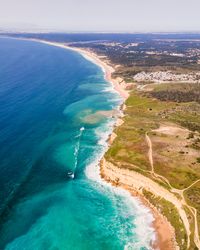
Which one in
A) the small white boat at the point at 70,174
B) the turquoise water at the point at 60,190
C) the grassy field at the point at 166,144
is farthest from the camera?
the small white boat at the point at 70,174

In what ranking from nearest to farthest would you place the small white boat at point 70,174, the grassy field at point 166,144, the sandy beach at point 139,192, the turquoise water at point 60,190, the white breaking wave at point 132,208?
1. the sandy beach at point 139,192
2. the white breaking wave at point 132,208
3. the turquoise water at point 60,190
4. the grassy field at point 166,144
5. the small white boat at point 70,174

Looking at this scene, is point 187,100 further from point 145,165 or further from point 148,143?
point 145,165

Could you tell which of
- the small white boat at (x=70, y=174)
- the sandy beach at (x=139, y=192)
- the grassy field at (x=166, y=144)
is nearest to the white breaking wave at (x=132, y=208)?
the sandy beach at (x=139, y=192)

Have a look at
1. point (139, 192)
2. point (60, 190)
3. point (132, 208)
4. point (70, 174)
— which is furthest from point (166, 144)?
point (60, 190)

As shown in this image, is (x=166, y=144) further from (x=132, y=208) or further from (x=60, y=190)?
(x=60, y=190)

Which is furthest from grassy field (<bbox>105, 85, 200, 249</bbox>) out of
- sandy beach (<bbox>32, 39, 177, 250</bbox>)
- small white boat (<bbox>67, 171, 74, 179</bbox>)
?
small white boat (<bbox>67, 171, 74, 179</bbox>)

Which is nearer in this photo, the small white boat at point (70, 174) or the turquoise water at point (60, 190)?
the turquoise water at point (60, 190)

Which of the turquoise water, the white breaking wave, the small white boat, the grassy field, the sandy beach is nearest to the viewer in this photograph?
the sandy beach

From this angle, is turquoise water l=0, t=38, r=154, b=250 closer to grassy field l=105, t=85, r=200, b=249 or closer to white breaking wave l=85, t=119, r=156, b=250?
white breaking wave l=85, t=119, r=156, b=250

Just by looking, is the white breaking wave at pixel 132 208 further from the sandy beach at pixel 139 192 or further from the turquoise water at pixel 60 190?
the sandy beach at pixel 139 192

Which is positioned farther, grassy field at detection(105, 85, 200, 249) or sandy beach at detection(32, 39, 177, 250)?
grassy field at detection(105, 85, 200, 249)

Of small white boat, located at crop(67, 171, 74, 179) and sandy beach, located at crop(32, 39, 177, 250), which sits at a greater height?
sandy beach, located at crop(32, 39, 177, 250)
